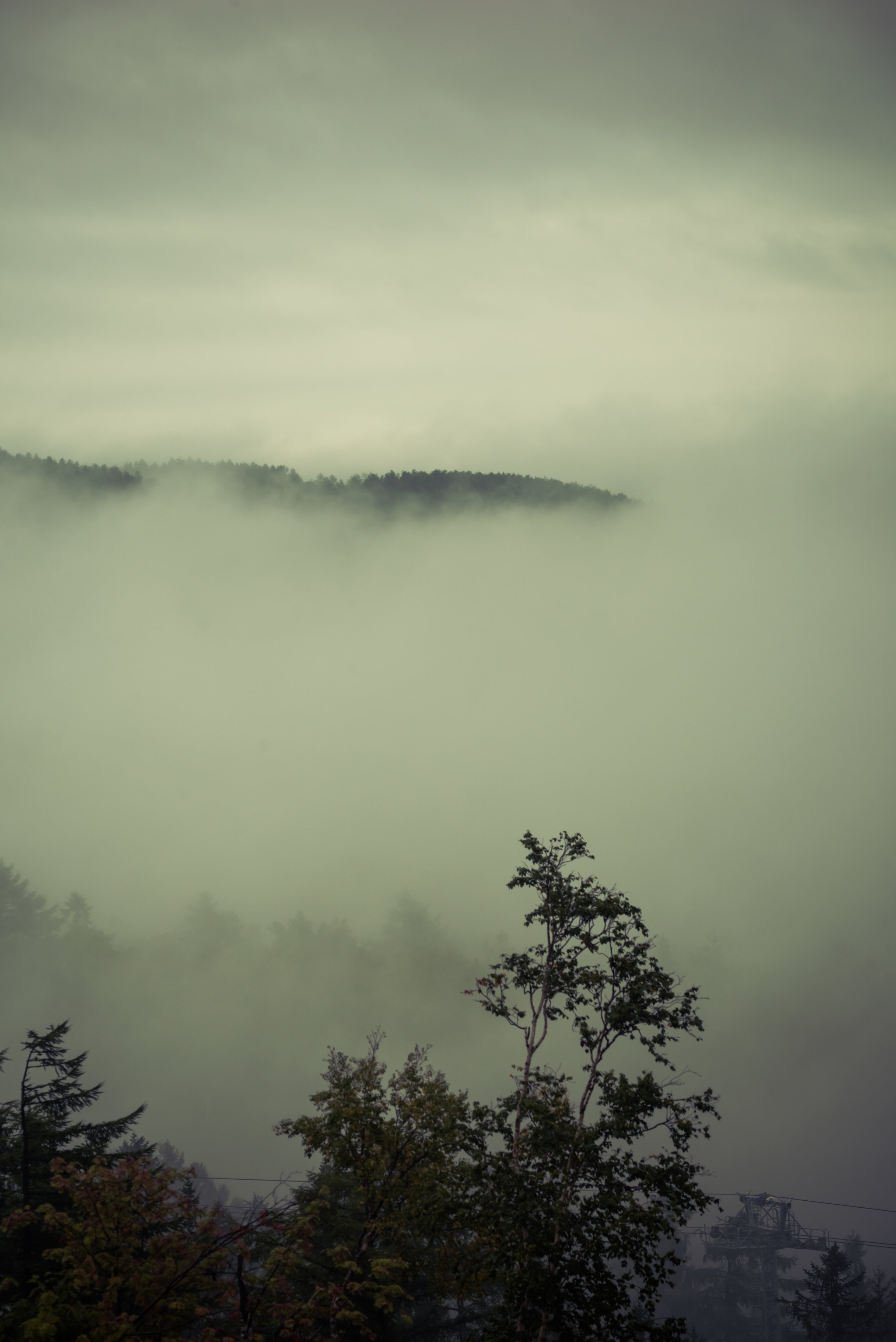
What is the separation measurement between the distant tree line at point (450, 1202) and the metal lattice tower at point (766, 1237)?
2356 inches

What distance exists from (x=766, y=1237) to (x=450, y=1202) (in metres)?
66.6

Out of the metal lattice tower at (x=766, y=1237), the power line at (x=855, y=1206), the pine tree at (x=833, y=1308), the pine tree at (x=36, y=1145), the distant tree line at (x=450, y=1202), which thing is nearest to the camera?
the distant tree line at (x=450, y=1202)

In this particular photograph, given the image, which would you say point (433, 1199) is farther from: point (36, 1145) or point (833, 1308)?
point (833, 1308)

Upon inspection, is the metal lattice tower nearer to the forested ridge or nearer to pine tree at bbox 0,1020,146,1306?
the forested ridge

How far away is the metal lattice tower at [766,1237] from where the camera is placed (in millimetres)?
70000

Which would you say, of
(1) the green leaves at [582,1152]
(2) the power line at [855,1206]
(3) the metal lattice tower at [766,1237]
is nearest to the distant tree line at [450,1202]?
(1) the green leaves at [582,1152]

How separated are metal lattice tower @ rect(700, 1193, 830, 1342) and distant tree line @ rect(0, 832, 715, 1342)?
196ft

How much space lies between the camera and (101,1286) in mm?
16672

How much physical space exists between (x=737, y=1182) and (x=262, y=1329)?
183 metres

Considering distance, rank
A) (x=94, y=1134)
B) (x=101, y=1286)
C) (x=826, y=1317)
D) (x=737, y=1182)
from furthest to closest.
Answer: (x=737, y=1182)
(x=826, y=1317)
(x=94, y=1134)
(x=101, y=1286)

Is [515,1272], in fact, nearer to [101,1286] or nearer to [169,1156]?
[101,1286]

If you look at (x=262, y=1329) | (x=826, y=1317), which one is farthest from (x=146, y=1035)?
(x=262, y=1329)

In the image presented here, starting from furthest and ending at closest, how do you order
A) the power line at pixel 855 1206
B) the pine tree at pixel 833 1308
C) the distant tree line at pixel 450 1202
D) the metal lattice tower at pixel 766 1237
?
the power line at pixel 855 1206 < the metal lattice tower at pixel 766 1237 < the pine tree at pixel 833 1308 < the distant tree line at pixel 450 1202

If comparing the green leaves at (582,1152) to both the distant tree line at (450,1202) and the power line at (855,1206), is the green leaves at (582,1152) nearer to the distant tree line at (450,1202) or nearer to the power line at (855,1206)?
the distant tree line at (450,1202)
